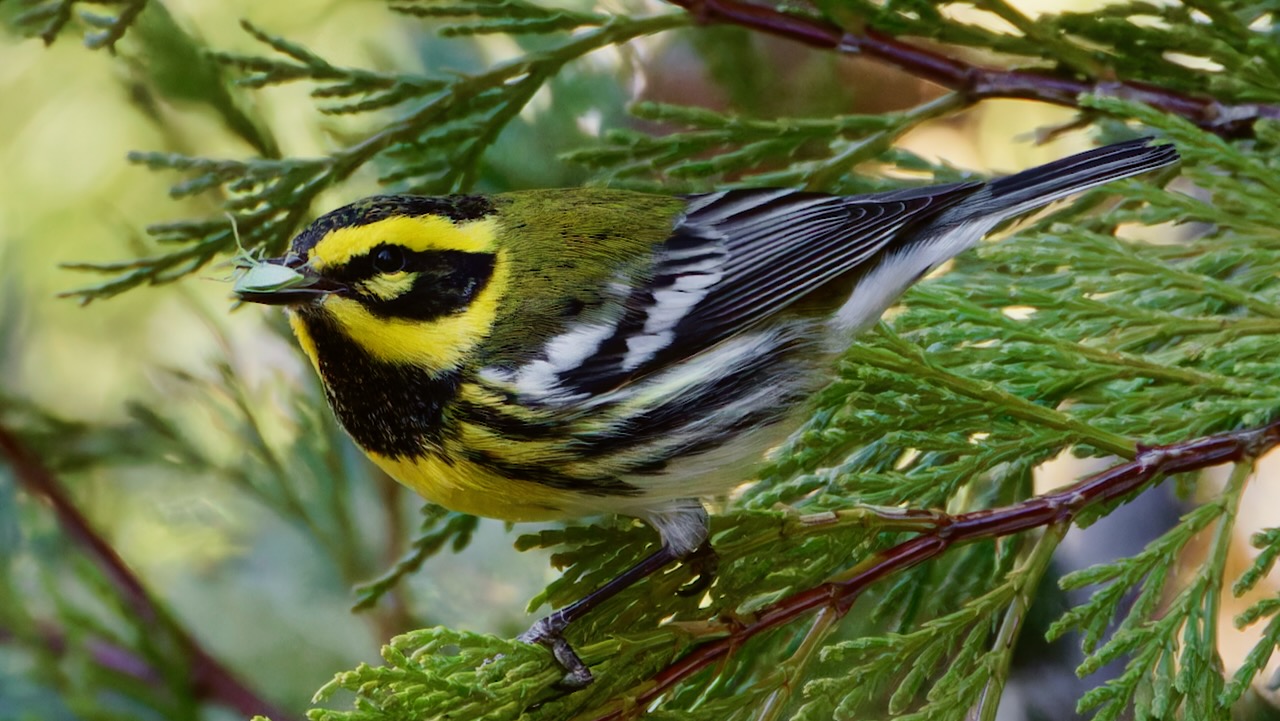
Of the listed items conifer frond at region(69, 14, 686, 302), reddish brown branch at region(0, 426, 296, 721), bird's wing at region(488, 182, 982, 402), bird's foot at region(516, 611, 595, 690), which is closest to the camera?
bird's foot at region(516, 611, 595, 690)

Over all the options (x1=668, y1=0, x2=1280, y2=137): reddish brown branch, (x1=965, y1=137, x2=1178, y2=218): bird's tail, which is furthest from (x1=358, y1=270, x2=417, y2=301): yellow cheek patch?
(x1=965, y1=137, x2=1178, y2=218): bird's tail

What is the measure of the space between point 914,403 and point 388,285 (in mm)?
586

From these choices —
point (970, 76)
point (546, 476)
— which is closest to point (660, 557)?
point (546, 476)

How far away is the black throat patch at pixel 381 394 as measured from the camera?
1250 millimetres

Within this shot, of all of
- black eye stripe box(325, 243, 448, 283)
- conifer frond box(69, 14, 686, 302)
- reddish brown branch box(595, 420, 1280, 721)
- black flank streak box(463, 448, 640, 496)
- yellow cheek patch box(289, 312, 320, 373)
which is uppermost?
conifer frond box(69, 14, 686, 302)

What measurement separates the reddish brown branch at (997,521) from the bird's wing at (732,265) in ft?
1.05

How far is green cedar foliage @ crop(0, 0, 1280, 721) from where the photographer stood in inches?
43.8

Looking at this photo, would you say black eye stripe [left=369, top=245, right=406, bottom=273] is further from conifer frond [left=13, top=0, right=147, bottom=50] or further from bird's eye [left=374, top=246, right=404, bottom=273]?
conifer frond [left=13, top=0, right=147, bottom=50]

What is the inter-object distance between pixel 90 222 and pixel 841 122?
2.36 meters

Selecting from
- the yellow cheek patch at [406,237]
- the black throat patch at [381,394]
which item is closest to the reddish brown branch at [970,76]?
the yellow cheek patch at [406,237]

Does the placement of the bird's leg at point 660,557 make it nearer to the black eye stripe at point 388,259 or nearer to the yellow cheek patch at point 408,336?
the yellow cheek patch at point 408,336

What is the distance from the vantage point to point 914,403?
1201 mm

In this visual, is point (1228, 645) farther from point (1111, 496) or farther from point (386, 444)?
point (386, 444)

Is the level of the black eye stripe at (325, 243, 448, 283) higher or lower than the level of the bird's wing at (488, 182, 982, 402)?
higher
